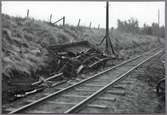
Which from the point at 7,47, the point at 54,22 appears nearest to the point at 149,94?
the point at 7,47

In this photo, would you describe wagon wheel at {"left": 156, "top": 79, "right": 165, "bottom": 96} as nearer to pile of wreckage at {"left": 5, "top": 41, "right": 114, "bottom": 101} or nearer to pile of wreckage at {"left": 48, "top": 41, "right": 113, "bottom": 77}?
pile of wreckage at {"left": 5, "top": 41, "right": 114, "bottom": 101}

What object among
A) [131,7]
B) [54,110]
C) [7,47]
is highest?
[131,7]

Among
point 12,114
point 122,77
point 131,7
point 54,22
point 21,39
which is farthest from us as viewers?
point 54,22

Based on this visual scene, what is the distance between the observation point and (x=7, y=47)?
9.82 meters

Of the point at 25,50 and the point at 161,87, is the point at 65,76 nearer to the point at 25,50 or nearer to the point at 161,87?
the point at 25,50

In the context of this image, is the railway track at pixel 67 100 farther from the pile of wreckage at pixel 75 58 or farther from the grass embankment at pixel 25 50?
the pile of wreckage at pixel 75 58

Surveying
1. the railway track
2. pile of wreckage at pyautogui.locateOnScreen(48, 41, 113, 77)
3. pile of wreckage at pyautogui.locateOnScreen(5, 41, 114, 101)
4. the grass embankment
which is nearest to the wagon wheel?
the railway track

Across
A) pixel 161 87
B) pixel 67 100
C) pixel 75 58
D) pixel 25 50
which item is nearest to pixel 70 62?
pixel 75 58

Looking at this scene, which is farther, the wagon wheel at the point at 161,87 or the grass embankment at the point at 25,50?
the grass embankment at the point at 25,50

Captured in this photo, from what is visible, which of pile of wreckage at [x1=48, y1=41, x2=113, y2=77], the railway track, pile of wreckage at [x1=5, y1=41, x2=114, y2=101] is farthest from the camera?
pile of wreckage at [x1=48, y1=41, x2=113, y2=77]

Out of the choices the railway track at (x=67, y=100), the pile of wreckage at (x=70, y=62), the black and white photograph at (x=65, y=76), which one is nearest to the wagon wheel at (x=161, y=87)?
the black and white photograph at (x=65, y=76)

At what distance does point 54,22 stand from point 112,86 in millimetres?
10800

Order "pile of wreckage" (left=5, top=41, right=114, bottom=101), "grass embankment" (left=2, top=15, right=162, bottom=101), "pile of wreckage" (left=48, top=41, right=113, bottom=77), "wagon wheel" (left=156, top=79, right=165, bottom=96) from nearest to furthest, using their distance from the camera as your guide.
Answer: "wagon wheel" (left=156, top=79, right=165, bottom=96)
"pile of wreckage" (left=5, top=41, right=114, bottom=101)
"grass embankment" (left=2, top=15, right=162, bottom=101)
"pile of wreckage" (left=48, top=41, right=113, bottom=77)

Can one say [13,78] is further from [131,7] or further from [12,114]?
[131,7]
